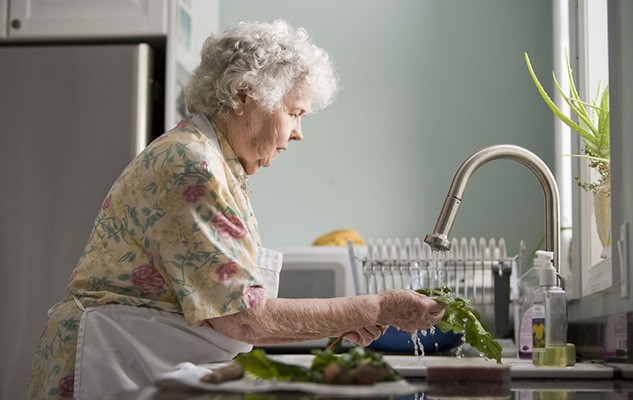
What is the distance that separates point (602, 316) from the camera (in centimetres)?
198

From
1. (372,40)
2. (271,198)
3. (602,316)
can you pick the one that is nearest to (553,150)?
(372,40)

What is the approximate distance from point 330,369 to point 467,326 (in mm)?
876

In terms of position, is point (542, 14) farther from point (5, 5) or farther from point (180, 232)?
point (180, 232)

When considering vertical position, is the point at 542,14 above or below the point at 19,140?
above

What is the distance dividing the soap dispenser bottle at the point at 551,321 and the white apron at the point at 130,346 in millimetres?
584

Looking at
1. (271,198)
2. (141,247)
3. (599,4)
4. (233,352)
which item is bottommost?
(233,352)

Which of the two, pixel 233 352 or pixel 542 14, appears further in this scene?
pixel 542 14

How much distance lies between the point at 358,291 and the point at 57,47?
1.17 metres

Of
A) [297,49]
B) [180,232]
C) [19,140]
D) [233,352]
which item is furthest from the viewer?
[19,140]

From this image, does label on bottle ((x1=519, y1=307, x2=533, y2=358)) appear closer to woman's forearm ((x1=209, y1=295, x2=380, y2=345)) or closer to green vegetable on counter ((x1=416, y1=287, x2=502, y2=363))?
green vegetable on counter ((x1=416, y1=287, x2=502, y2=363))

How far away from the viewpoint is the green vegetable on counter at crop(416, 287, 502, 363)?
1.74m

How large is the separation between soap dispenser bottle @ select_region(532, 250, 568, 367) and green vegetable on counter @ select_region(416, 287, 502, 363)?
0.41ft

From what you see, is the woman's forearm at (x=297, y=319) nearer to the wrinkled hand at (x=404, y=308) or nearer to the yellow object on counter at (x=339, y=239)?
the wrinkled hand at (x=404, y=308)

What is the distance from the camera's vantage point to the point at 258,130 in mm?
1858
